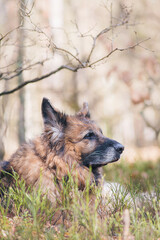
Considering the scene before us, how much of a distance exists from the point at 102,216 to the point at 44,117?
5.03 feet

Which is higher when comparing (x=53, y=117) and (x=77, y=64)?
(x=77, y=64)

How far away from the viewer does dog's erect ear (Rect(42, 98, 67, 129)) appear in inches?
166

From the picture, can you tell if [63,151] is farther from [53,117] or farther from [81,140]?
[53,117]

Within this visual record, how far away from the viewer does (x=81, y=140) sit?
4309 millimetres

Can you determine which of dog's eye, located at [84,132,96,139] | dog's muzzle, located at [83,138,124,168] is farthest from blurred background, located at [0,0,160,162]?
dog's muzzle, located at [83,138,124,168]

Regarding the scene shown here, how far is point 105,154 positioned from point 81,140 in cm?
37

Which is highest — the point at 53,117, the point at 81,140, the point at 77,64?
the point at 77,64

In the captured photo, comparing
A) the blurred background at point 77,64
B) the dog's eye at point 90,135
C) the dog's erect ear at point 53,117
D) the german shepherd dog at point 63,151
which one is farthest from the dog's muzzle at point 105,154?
the blurred background at point 77,64

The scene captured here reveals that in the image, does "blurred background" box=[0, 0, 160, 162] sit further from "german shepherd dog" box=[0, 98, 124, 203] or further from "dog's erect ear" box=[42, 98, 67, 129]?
"german shepherd dog" box=[0, 98, 124, 203]

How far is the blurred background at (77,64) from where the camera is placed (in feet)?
15.2

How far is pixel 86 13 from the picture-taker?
23.2 meters

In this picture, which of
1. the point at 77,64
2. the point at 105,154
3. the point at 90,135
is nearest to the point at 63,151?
the point at 90,135

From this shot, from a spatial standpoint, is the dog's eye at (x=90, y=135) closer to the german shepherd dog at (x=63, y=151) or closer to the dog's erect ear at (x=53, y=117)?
the german shepherd dog at (x=63, y=151)

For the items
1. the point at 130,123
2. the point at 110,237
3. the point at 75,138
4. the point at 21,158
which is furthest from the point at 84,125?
the point at 130,123
